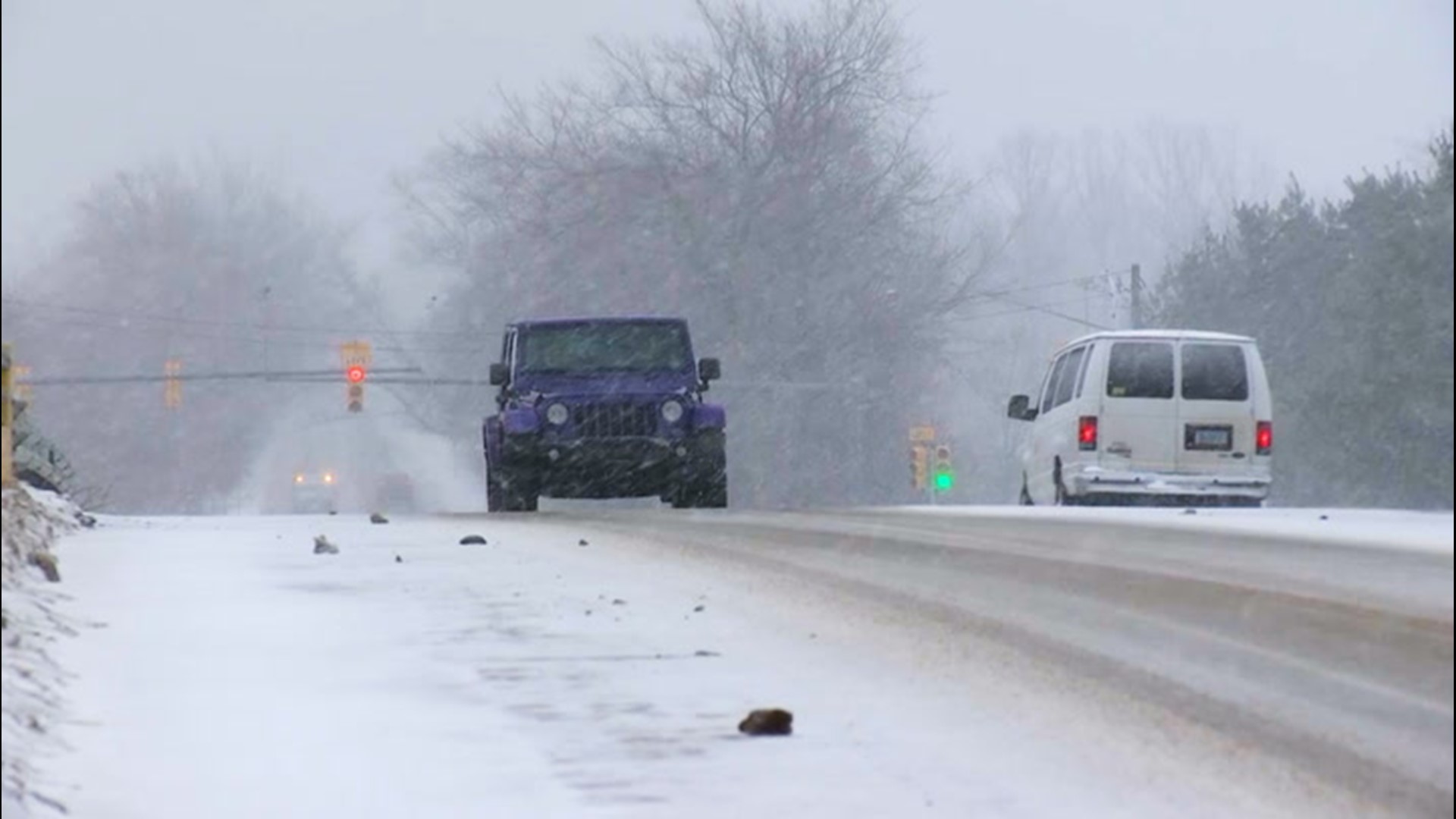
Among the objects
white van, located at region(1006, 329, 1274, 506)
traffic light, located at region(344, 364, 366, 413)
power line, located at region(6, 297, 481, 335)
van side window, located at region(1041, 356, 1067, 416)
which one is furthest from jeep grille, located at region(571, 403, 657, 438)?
traffic light, located at region(344, 364, 366, 413)

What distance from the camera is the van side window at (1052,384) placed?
82.5 feet

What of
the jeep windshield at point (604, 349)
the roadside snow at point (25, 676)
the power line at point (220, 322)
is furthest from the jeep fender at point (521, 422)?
the roadside snow at point (25, 676)

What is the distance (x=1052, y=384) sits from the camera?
25.8 m

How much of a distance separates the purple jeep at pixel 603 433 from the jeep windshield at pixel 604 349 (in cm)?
2

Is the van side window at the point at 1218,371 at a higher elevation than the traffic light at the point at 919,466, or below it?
higher

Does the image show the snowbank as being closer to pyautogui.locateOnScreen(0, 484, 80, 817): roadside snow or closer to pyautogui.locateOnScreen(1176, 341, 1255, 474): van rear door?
pyautogui.locateOnScreen(0, 484, 80, 817): roadside snow

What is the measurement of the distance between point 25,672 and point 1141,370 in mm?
15571

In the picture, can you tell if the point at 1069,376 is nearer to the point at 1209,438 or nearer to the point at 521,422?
the point at 521,422

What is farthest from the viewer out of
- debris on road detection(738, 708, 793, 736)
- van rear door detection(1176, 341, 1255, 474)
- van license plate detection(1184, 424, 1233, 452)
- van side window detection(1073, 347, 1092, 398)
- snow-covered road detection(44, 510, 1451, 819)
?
van side window detection(1073, 347, 1092, 398)

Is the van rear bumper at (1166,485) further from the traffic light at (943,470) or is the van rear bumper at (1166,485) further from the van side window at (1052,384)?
the traffic light at (943,470)

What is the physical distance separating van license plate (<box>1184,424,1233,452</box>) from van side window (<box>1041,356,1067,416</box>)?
6025 millimetres

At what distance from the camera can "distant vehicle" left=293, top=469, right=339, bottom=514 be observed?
9131 cm

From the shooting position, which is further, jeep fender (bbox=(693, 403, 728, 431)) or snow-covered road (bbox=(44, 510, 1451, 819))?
jeep fender (bbox=(693, 403, 728, 431))

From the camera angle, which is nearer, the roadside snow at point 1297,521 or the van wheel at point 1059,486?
the roadside snow at point 1297,521
